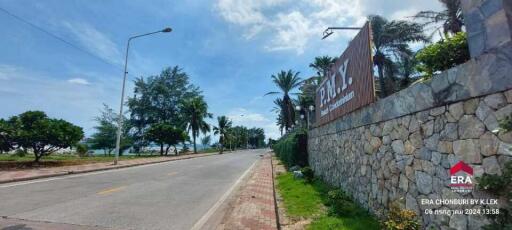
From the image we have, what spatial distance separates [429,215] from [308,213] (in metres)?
3.06

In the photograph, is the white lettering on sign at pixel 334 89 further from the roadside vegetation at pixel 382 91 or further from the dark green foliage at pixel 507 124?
the dark green foliage at pixel 507 124

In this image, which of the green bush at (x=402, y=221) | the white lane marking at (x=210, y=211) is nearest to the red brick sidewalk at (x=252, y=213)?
the white lane marking at (x=210, y=211)

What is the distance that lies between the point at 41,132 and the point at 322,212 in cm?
1782

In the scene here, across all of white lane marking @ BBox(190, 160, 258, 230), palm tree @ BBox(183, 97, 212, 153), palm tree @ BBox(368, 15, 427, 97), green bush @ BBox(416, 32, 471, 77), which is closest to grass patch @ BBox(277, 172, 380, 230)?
white lane marking @ BBox(190, 160, 258, 230)

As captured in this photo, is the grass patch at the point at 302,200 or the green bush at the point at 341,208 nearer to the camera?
the green bush at the point at 341,208

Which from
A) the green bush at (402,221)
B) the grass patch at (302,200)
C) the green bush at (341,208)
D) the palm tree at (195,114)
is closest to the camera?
the green bush at (402,221)

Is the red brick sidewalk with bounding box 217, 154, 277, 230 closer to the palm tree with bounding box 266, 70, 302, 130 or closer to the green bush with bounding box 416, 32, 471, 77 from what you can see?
the green bush with bounding box 416, 32, 471, 77

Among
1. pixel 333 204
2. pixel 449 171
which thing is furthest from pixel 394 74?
pixel 449 171

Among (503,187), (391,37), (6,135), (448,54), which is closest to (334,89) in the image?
(448,54)

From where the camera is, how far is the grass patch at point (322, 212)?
241 inches

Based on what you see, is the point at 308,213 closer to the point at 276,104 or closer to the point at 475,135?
the point at 475,135

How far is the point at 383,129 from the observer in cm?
646

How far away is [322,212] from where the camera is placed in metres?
7.37

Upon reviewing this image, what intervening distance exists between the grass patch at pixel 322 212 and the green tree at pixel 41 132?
15.4m
